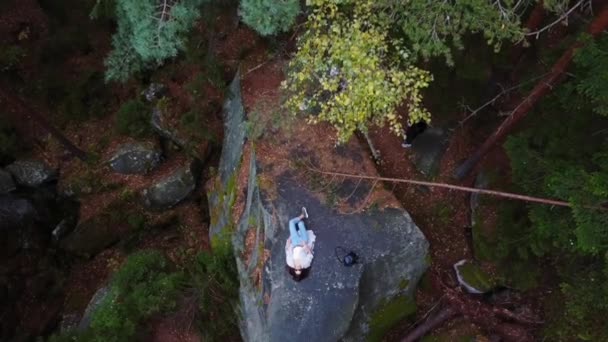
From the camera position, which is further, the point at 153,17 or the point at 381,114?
the point at 153,17

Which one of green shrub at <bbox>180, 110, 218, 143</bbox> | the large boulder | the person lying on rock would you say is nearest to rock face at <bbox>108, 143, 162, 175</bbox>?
green shrub at <bbox>180, 110, 218, 143</bbox>

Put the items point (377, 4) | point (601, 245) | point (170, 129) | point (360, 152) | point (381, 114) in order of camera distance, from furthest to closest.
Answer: point (170, 129), point (360, 152), point (381, 114), point (377, 4), point (601, 245)

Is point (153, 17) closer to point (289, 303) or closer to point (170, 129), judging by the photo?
point (170, 129)

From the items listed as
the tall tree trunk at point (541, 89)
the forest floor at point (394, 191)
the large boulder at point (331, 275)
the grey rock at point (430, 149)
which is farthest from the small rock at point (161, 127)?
the tall tree trunk at point (541, 89)

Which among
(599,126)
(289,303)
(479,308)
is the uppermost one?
(599,126)

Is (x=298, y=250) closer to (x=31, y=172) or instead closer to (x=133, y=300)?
(x=133, y=300)

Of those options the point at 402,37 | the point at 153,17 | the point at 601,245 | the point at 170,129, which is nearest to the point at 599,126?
the point at 601,245

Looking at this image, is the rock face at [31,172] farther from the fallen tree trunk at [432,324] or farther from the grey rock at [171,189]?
the fallen tree trunk at [432,324]
